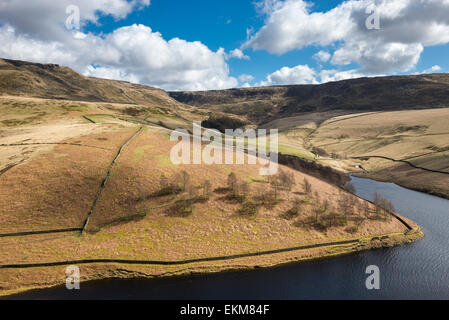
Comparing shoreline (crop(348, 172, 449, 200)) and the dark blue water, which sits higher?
shoreline (crop(348, 172, 449, 200))

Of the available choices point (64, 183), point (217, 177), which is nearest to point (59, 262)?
point (64, 183)

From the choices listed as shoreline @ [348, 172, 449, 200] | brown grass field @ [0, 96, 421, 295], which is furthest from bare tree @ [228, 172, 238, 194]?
shoreline @ [348, 172, 449, 200]

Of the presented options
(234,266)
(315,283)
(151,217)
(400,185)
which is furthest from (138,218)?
(400,185)

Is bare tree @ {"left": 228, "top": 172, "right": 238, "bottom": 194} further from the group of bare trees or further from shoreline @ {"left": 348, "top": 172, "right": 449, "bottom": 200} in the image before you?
shoreline @ {"left": 348, "top": 172, "right": 449, "bottom": 200}

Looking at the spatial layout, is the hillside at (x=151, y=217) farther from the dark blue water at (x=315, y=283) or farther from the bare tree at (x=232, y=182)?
the dark blue water at (x=315, y=283)

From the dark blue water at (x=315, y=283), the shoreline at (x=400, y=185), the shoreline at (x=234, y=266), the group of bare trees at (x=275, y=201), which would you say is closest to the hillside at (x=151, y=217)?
the shoreline at (x=234, y=266)
